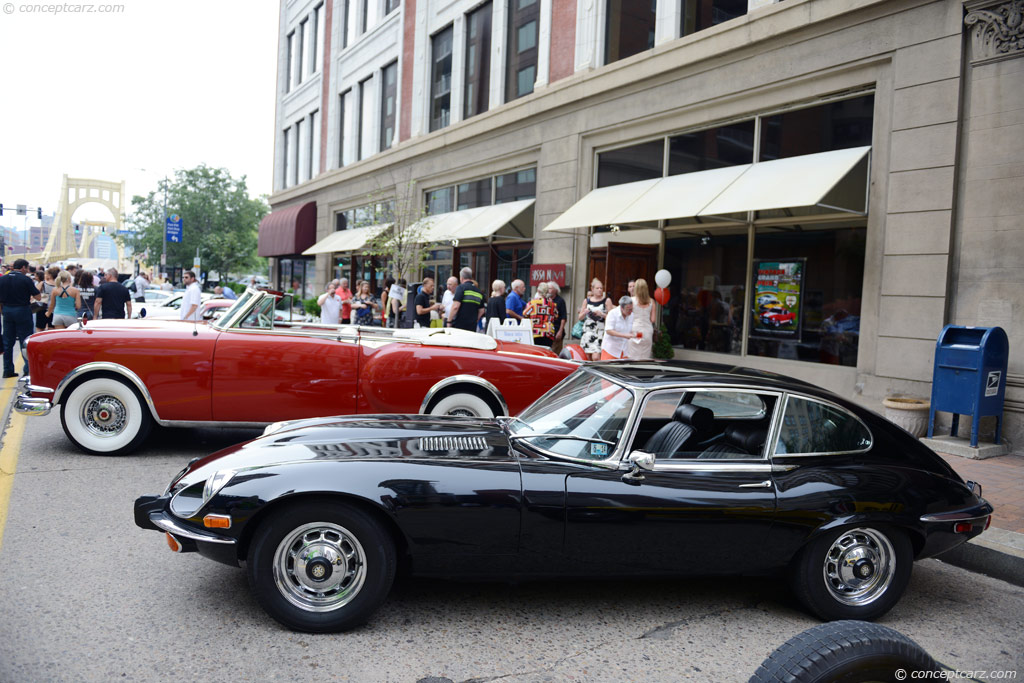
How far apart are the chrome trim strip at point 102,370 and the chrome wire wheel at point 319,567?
152 inches

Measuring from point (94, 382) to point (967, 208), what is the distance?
9.18m

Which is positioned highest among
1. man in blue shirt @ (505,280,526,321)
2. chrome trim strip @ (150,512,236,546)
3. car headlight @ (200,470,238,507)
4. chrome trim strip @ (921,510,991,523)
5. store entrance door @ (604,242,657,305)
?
store entrance door @ (604,242,657,305)

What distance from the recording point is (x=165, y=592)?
378 cm

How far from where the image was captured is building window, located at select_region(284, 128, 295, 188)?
32219 millimetres

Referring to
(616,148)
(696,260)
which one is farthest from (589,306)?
(616,148)

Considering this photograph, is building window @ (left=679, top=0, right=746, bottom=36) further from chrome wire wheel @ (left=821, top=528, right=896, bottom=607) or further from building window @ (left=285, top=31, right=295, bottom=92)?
building window @ (left=285, top=31, right=295, bottom=92)

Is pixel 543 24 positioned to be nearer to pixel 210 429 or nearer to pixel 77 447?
pixel 210 429

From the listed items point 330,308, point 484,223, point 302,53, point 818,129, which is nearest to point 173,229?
point 302,53

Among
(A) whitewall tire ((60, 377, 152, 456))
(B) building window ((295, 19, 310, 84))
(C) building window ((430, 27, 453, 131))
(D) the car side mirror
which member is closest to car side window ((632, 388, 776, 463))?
(D) the car side mirror

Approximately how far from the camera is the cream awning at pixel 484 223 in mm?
15828

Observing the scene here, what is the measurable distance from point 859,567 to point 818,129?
7929 mm

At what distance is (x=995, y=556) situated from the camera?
4609 mm

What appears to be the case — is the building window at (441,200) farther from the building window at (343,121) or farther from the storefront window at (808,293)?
the storefront window at (808,293)

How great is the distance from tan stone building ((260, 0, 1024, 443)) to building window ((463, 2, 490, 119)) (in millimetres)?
75
